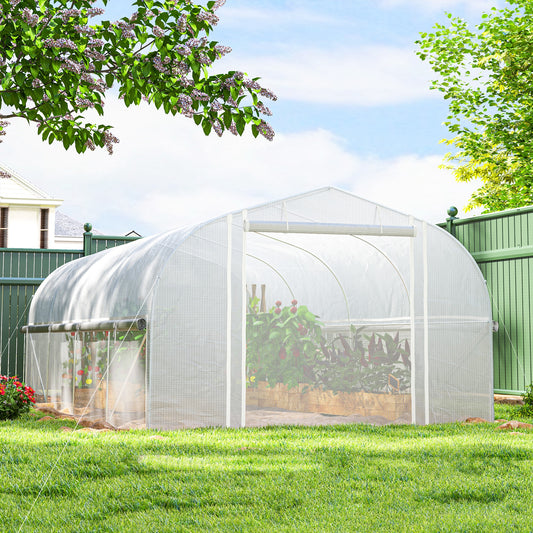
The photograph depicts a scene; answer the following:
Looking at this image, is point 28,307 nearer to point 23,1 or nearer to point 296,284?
point 296,284

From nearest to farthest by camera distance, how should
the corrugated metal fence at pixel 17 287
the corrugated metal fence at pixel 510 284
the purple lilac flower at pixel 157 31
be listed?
the purple lilac flower at pixel 157 31 < the corrugated metal fence at pixel 510 284 < the corrugated metal fence at pixel 17 287

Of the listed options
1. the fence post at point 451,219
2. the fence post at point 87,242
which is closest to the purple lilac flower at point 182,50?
the fence post at point 451,219

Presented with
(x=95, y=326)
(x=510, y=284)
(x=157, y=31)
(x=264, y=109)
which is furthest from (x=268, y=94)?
(x=510, y=284)

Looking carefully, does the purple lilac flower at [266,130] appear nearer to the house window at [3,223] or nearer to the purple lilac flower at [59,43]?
the purple lilac flower at [59,43]

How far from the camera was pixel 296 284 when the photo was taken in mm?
8781

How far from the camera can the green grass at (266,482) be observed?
168 inches

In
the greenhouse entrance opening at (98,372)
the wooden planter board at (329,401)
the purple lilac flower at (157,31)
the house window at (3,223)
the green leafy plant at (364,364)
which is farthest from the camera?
the house window at (3,223)

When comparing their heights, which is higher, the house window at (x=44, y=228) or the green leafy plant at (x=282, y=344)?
the house window at (x=44, y=228)

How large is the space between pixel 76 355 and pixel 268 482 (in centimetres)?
521

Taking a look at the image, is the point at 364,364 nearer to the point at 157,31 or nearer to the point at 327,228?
the point at 327,228

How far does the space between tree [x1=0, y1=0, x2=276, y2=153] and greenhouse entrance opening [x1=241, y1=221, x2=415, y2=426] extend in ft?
11.2

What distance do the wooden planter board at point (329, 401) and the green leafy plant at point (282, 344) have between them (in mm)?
109

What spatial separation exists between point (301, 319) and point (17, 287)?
6.12m

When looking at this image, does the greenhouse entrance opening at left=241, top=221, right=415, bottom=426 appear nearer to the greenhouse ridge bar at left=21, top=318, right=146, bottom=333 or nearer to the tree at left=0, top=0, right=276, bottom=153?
the greenhouse ridge bar at left=21, top=318, right=146, bottom=333
